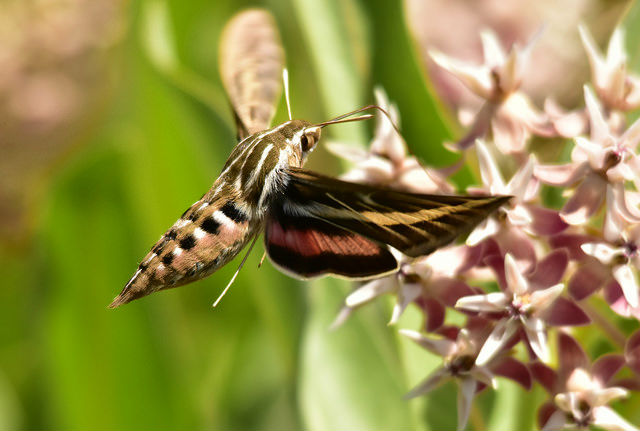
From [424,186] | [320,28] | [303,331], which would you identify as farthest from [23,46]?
[424,186]

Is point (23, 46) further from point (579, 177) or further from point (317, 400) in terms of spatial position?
point (579, 177)

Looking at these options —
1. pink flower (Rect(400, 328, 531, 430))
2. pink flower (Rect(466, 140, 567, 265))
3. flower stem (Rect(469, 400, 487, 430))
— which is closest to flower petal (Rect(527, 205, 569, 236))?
pink flower (Rect(466, 140, 567, 265))

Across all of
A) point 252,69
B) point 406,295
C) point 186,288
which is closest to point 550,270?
point 406,295

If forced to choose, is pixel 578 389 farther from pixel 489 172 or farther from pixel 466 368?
pixel 489 172

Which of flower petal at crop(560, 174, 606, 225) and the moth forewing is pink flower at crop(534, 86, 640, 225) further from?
the moth forewing

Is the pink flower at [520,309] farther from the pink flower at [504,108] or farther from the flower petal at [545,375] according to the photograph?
the pink flower at [504,108]
